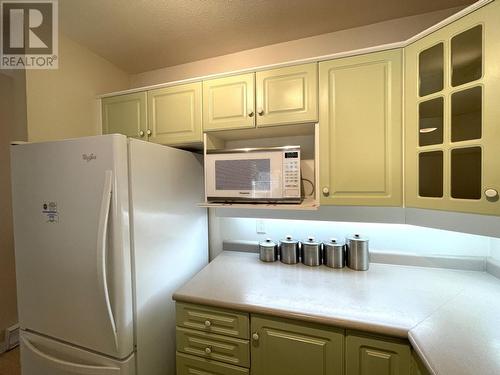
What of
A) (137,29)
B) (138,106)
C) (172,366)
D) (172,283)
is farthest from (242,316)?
(137,29)

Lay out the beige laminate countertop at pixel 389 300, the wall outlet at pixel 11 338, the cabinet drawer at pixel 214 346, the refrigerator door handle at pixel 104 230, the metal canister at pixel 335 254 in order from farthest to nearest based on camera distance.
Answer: the wall outlet at pixel 11 338, the metal canister at pixel 335 254, the cabinet drawer at pixel 214 346, the refrigerator door handle at pixel 104 230, the beige laminate countertop at pixel 389 300

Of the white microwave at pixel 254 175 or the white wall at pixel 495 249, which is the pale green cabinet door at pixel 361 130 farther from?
the white wall at pixel 495 249

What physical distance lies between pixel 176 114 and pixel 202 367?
4.88 feet

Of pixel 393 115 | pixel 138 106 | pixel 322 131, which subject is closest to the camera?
pixel 393 115

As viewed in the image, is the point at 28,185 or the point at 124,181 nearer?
the point at 124,181

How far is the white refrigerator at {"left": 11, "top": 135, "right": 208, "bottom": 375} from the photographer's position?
1.09 m

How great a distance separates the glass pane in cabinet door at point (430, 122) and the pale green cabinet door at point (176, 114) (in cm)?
121

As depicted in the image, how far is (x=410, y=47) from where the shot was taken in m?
1.16

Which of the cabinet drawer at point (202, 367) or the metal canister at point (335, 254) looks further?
the metal canister at point (335, 254)

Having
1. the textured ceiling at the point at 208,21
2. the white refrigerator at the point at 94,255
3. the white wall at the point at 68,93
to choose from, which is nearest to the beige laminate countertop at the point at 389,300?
the white refrigerator at the point at 94,255

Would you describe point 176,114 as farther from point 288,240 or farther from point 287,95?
point 288,240

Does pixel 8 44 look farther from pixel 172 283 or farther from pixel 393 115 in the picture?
pixel 393 115

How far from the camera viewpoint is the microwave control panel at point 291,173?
4.21ft

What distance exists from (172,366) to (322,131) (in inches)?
64.9
